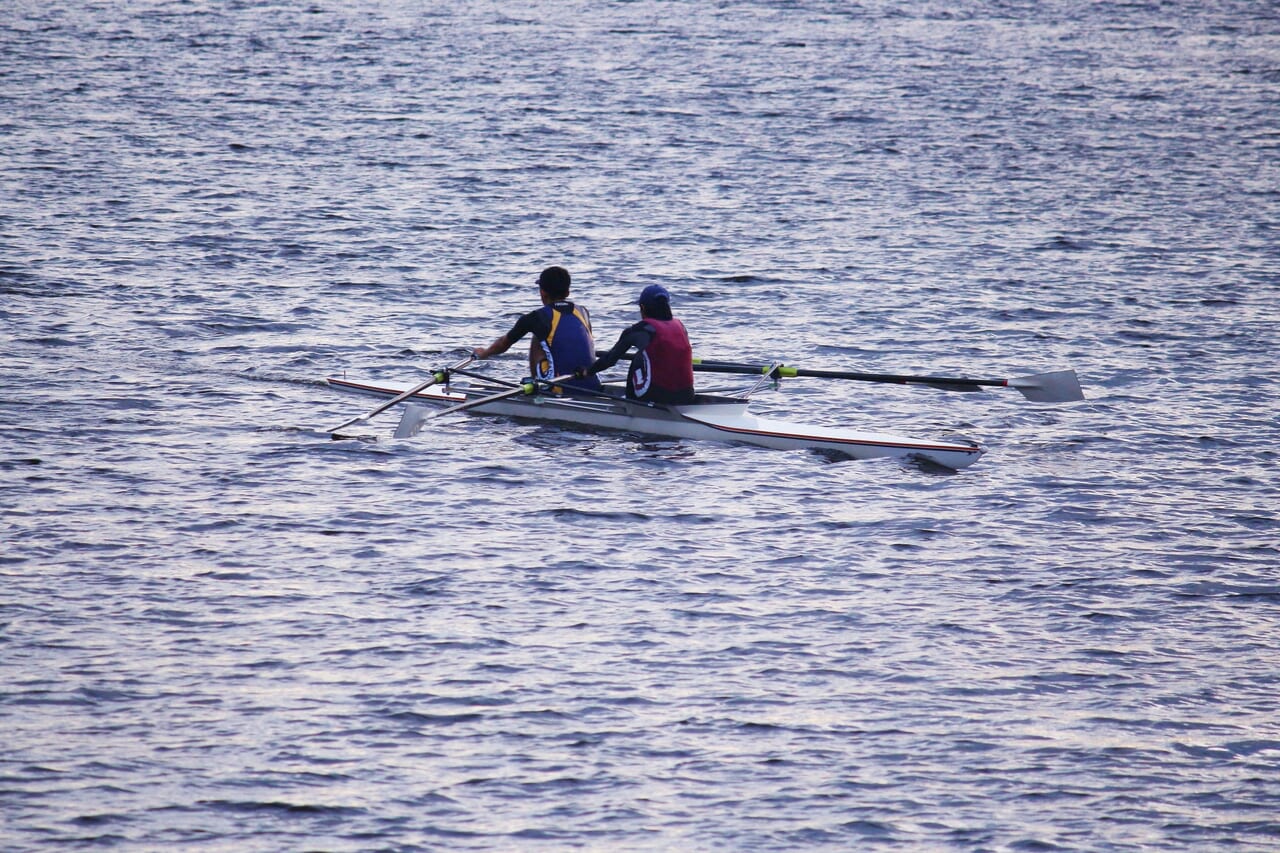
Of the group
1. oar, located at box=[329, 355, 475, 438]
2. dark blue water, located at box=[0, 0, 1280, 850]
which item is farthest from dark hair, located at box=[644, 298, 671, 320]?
oar, located at box=[329, 355, 475, 438]

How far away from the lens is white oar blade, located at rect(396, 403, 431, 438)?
61.6ft

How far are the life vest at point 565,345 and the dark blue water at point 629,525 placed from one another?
2.73 feet

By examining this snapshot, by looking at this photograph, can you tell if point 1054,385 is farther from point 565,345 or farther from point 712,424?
point 565,345

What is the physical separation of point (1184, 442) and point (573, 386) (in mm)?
7753

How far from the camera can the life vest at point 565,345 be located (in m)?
18.9

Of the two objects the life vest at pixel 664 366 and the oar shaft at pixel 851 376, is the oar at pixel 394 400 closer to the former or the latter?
the life vest at pixel 664 366

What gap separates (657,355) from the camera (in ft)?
60.3

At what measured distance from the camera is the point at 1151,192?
36938 mm

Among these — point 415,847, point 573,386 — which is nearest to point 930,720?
point 415,847

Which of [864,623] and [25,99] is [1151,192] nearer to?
[864,623]

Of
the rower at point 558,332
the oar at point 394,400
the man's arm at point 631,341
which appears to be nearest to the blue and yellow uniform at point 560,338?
the rower at point 558,332

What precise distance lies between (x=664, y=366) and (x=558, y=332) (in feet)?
4.66

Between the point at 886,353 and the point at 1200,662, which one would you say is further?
the point at 886,353

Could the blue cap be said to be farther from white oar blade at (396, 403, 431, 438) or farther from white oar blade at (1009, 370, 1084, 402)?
white oar blade at (1009, 370, 1084, 402)
